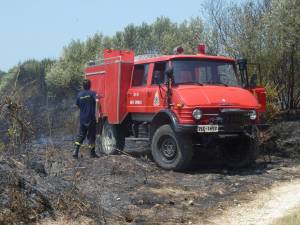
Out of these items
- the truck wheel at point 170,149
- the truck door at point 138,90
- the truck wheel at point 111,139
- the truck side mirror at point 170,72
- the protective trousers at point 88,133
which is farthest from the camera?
the truck wheel at point 111,139

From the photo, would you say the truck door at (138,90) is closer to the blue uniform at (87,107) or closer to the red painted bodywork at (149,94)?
the red painted bodywork at (149,94)

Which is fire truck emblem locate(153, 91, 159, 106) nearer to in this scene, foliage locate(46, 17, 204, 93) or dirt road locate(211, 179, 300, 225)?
dirt road locate(211, 179, 300, 225)

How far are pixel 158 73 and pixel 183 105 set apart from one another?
Result: 55.7 inches

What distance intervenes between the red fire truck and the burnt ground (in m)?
0.56

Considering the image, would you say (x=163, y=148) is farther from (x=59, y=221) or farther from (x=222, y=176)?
(x=59, y=221)

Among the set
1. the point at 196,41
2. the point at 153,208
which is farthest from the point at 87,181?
the point at 196,41

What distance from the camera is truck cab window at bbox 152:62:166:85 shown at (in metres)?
11.1

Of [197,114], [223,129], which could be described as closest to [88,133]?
[197,114]

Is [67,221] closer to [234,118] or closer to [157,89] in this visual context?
[234,118]

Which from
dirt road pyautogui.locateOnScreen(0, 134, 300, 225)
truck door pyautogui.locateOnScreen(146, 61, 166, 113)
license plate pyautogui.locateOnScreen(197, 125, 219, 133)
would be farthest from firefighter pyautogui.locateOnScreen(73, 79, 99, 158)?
license plate pyautogui.locateOnScreen(197, 125, 219, 133)

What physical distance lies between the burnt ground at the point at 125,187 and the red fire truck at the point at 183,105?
562 mm

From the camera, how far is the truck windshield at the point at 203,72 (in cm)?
1075

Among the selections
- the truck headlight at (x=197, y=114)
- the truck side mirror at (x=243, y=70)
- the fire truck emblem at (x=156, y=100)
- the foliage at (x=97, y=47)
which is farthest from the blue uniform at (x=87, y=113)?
the foliage at (x=97, y=47)

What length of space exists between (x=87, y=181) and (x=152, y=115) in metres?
3.07
